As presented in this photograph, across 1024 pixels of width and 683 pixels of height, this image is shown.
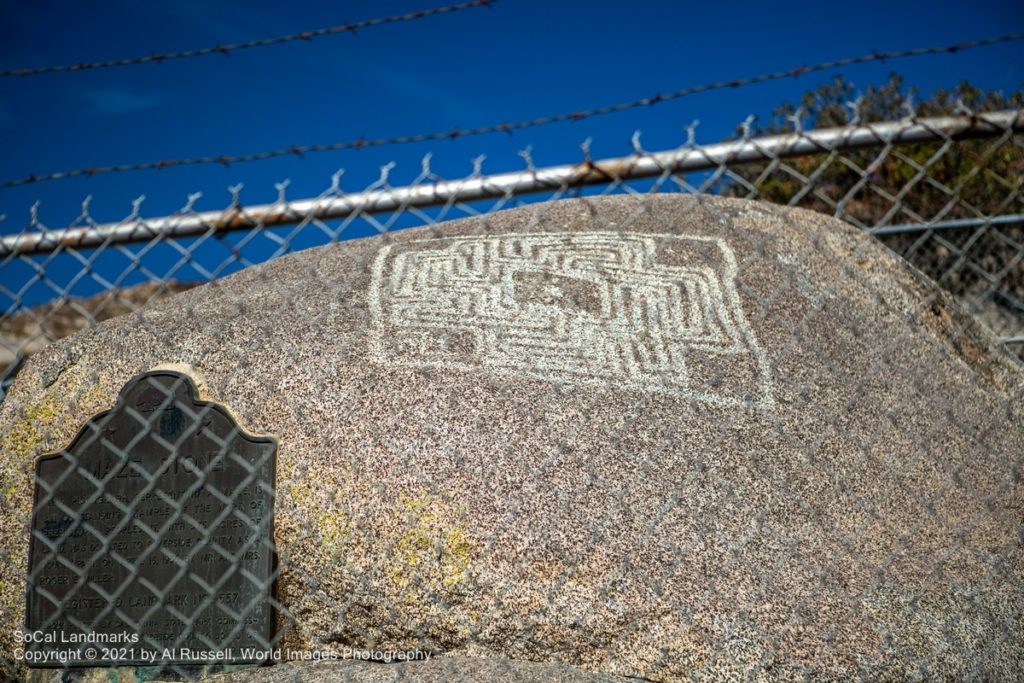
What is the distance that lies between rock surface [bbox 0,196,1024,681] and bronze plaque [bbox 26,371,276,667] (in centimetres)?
13

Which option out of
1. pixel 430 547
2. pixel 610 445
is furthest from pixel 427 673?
pixel 610 445

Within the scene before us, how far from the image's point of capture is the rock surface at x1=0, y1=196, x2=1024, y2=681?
109 inches

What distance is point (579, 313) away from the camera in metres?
3.25

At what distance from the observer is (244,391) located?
3184 millimetres

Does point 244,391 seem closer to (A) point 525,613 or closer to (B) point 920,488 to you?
(A) point 525,613

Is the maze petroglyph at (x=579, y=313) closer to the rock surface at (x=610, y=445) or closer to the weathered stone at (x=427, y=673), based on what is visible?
the rock surface at (x=610, y=445)

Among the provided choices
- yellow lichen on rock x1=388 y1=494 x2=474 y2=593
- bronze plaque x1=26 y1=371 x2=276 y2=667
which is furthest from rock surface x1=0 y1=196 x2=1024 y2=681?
Result: bronze plaque x1=26 y1=371 x2=276 y2=667

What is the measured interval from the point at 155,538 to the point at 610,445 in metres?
1.51

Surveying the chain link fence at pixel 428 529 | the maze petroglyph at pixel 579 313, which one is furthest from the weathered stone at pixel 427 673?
the maze petroglyph at pixel 579 313

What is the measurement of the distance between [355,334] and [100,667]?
1377mm

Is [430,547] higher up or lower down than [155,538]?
higher up

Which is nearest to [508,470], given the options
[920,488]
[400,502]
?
[400,502]

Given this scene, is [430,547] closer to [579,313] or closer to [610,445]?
[610,445]

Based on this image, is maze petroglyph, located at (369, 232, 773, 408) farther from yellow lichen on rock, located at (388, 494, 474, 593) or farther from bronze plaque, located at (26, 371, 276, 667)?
bronze plaque, located at (26, 371, 276, 667)
